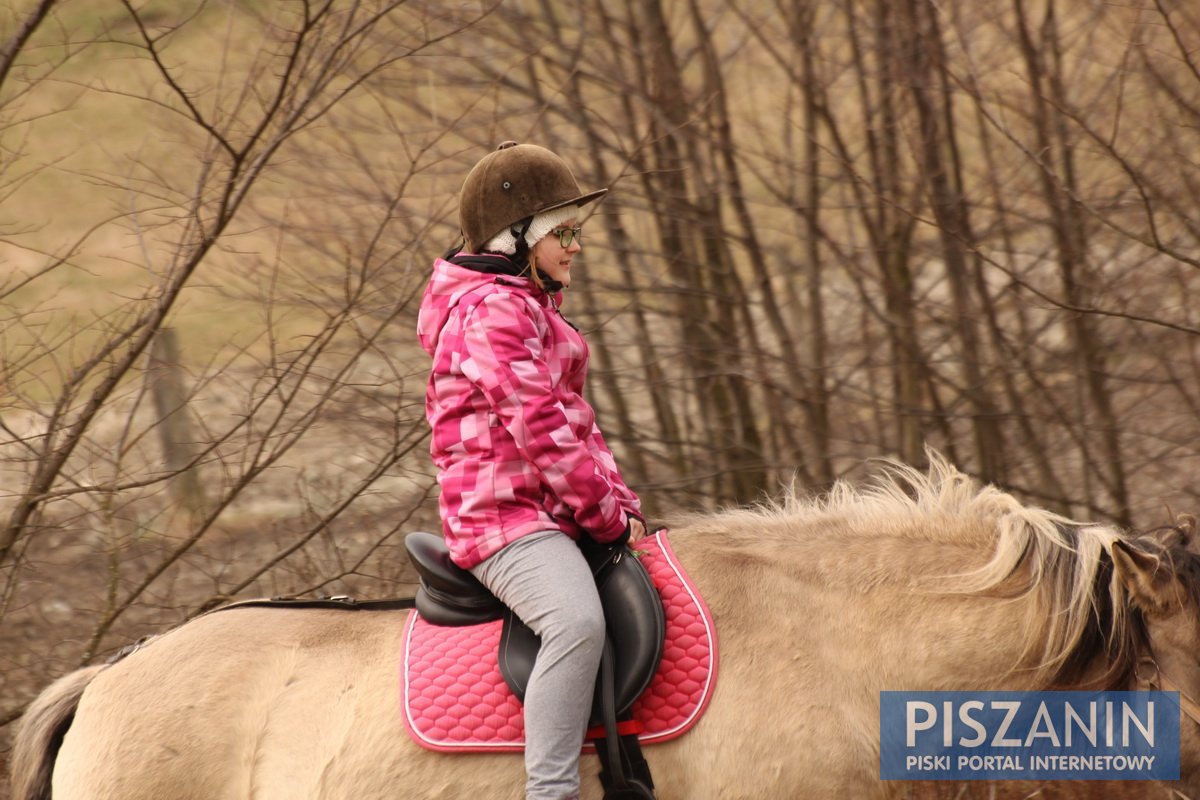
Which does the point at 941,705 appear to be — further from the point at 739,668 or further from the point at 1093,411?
the point at 1093,411

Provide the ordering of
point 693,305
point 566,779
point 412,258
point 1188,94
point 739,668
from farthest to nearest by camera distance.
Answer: point 693,305 < point 1188,94 < point 412,258 < point 739,668 < point 566,779

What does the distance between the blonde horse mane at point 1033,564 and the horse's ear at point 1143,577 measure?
52 mm

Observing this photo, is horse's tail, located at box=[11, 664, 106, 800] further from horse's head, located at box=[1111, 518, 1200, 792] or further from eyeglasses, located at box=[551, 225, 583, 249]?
horse's head, located at box=[1111, 518, 1200, 792]

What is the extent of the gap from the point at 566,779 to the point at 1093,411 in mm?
5213

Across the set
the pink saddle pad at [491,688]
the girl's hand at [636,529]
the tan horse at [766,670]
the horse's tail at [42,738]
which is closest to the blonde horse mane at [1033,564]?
the tan horse at [766,670]

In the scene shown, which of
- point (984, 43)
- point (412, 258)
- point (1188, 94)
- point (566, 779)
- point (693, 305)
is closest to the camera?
point (566, 779)

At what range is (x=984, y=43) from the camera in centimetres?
676

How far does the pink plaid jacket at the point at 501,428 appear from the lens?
294cm

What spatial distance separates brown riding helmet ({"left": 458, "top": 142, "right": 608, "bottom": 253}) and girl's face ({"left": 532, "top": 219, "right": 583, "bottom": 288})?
3.5 inches

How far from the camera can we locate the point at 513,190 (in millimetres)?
3168

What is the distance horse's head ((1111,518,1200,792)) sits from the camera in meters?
2.85

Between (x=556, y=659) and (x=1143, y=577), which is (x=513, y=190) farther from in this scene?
(x=1143, y=577)

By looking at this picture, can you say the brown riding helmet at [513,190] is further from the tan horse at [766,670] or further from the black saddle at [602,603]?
the tan horse at [766,670]

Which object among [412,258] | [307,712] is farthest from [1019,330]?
[307,712]
